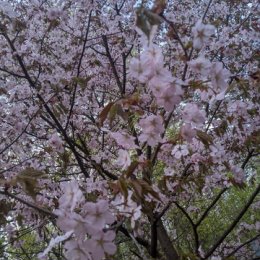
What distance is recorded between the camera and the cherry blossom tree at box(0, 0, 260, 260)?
5.52 ft

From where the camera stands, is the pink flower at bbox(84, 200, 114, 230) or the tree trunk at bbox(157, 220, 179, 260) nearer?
the pink flower at bbox(84, 200, 114, 230)

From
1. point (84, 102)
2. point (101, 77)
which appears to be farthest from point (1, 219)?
point (101, 77)

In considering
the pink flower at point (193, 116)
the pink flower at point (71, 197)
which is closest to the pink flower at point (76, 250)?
the pink flower at point (71, 197)

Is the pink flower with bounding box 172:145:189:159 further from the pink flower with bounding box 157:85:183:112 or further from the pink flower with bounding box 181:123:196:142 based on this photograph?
the pink flower with bounding box 157:85:183:112

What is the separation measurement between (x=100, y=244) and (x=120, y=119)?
2490 mm

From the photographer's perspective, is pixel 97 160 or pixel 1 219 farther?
pixel 97 160

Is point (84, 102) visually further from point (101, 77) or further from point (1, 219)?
point (1, 219)

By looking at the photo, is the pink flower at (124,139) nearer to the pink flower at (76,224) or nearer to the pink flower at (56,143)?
the pink flower at (76,224)

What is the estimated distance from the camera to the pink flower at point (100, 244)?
1.45 meters

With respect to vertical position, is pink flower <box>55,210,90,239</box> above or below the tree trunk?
below

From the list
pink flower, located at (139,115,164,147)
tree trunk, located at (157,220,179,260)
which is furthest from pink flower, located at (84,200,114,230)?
tree trunk, located at (157,220,179,260)

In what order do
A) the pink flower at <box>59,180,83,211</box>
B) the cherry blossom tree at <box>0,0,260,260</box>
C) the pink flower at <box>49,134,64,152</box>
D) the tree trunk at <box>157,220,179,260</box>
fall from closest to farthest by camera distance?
Answer: 1. the pink flower at <box>59,180,83,211</box>
2. the cherry blossom tree at <box>0,0,260,260</box>
3. the pink flower at <box>49,134,64,152</box>
4. the tree trunk at <box>157,220,179,260</box>

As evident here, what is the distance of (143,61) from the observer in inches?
63.9

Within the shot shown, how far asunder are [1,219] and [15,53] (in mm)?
1754
